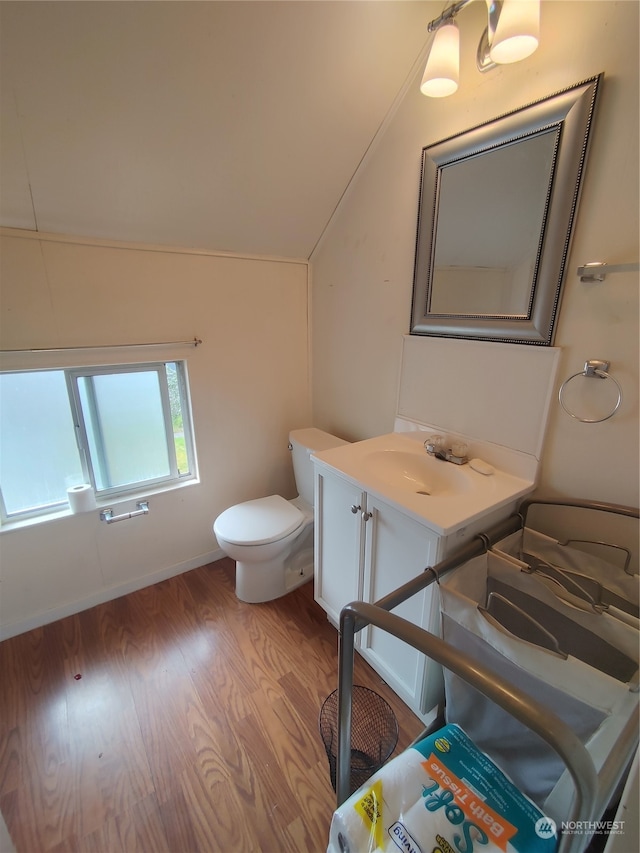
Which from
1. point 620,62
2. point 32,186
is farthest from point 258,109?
point 620,62

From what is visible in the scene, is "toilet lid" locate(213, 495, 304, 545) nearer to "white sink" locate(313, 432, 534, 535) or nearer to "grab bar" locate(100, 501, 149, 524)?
"grab bar" locate(100, 501, 149, 524)

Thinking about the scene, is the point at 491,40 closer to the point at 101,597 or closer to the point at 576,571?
the point at 576,571

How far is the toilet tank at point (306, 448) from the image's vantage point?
198cm

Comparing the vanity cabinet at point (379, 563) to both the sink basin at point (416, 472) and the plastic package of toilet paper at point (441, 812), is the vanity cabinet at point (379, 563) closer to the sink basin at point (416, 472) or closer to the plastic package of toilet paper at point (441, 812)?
the sink basin at point (416, 472)

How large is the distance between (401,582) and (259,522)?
0.84m

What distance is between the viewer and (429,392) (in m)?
1.58

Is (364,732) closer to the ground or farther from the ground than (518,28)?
closer to the ground

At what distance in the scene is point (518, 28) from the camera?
949 millimetres

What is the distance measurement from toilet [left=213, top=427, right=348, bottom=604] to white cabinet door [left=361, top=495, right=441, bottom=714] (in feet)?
1.89

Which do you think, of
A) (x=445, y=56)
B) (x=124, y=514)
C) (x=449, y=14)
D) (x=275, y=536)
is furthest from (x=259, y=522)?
(x=449, y=14)

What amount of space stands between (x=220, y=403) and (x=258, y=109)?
1.27 metres

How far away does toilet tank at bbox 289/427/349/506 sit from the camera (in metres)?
1.98

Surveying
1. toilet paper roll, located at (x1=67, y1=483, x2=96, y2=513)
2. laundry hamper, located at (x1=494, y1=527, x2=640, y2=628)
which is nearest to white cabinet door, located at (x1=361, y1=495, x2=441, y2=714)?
laundry hamper, located at (x1=494, y1=527, x2=640, y2=628)

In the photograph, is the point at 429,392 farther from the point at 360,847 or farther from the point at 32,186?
the point at 32,186
